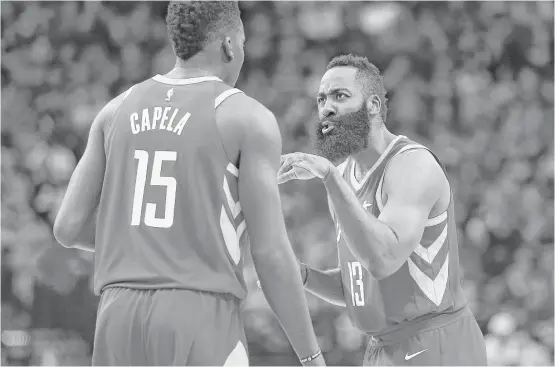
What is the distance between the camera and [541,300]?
8.10 meters

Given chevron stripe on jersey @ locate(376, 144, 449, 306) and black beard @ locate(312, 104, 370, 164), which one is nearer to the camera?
chevron stripe on jersey @ locate(376, 144, 449, 306)

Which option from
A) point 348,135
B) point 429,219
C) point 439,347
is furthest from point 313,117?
point 439,347

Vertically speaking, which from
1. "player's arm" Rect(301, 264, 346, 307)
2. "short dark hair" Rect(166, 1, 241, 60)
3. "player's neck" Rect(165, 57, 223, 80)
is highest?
"short dark hair" Rect(166, 1, 241, 60)

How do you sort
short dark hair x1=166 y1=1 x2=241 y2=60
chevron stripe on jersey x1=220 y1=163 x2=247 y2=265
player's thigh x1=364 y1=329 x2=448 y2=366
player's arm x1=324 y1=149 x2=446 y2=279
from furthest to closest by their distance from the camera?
player's thigh x1=364 y1=329 x2=448 y2=366, player's arm x1=324 y1=149 x2=446 y2=279, short dark hair x1=166 y1=1 x2=241 y2=60, chevron stripe on jersey x1=220 y1=163 x2=247 y2=265

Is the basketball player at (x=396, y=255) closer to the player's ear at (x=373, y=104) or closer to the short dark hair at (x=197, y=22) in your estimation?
the player's ear at (x=373, y=104)

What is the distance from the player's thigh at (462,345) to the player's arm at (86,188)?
1709mm

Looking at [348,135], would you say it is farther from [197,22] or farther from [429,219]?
[197,22]

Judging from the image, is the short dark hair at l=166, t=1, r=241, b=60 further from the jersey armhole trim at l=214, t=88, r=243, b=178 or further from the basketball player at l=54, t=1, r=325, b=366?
the jersey armhole trim at l=214, t=88, r=243, b=178

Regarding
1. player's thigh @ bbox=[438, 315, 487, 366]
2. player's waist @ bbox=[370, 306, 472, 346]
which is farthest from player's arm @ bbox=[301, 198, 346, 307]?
player's thigh @ bbox=[438, 315, 487, 366]

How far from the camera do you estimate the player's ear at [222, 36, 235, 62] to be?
8.53 ft

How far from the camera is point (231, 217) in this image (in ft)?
8.05

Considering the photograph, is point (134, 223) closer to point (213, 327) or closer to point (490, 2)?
point (213, 327)

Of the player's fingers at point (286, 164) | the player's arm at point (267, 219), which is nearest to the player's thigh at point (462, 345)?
the player's fingers at point (286, 164)

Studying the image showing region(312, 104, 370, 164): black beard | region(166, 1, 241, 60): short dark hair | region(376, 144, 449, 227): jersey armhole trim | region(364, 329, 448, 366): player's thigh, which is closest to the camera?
region(166, 1, 241, 60): short dark hair
